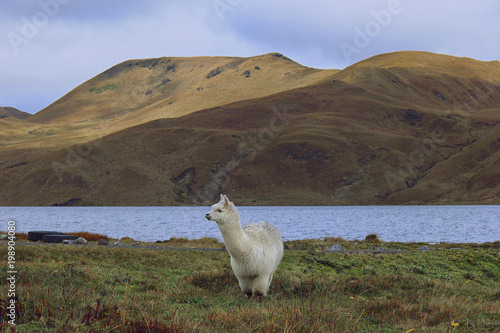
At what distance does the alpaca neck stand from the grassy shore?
1094 millimetres

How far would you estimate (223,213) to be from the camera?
1044 centimetres

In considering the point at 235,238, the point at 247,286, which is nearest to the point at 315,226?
the point at 247,286

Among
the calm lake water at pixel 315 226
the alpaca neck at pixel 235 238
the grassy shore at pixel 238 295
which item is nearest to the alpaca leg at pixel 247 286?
the grassy shore at pixel 238 295

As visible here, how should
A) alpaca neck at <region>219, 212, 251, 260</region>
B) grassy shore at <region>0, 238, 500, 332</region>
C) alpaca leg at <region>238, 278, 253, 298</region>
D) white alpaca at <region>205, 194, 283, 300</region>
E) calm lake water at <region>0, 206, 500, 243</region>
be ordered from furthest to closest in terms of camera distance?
1. calm lake water at <region>0, 206, 500, 243</region>
2. alpaca leg at <region>238, 278, 253, 298</region>
3. alpaca neck at <region>219, 212, 251, 260</region>
4. white alpaca at <region>205, 194, 283, 300</region>
5. grassy shore at <region>0, 238, 500, 332</region>

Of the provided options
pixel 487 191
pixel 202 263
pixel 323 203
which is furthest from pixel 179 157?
pixel 202 263

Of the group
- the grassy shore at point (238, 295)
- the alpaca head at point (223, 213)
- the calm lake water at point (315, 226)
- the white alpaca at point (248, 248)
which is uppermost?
the alpaca head at point (223, 213)

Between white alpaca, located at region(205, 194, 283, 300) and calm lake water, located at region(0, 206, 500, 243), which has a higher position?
white alpaca, located at region(205, 194, 283, 300)

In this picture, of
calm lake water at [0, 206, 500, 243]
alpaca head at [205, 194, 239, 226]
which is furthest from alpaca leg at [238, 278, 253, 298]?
calm lake water at [0, 206, 500, 243]

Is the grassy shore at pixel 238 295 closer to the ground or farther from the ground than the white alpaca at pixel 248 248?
closer to the ground

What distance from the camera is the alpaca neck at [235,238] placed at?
35.1 feet

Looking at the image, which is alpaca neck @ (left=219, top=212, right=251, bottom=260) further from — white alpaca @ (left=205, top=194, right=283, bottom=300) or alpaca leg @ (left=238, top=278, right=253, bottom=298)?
alpaca leg @ (left=238, top=278, right=253, bottom=298)

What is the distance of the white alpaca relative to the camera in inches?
416

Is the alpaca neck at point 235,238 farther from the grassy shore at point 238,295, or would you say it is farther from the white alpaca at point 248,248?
the grassy shore at point 238,295

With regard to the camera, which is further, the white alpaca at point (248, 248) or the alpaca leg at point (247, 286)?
the alpaca leg at point (247, 286)
